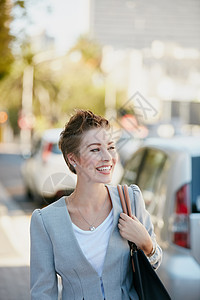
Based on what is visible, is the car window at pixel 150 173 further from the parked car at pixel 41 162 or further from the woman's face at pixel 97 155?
Answer: the parked car at pixel 41 162

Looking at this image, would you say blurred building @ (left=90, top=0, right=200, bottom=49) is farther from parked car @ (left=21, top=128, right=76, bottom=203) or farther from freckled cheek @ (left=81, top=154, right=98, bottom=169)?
freckled cheek @ (left=81, top=154, right=98, bottom=169)

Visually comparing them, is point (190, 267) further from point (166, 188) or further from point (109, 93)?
point (109, 93)

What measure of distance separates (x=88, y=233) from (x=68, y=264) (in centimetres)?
14

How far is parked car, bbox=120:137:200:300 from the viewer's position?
3.26 m

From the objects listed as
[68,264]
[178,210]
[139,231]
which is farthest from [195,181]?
[68,264]

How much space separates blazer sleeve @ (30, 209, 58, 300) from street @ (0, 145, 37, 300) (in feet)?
10.5

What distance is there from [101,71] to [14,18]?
59.4m

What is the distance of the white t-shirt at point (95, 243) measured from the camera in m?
1.96

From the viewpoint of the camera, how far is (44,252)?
1.93 m

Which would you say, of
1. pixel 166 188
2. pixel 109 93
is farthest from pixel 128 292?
pixel 109 93

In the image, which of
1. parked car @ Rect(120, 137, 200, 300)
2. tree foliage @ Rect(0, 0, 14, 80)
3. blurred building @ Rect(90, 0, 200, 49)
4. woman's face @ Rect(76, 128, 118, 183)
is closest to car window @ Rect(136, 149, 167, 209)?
parked car @ Rect(120, 137, 200, 300)

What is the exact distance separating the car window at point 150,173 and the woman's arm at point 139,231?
5.86 ft

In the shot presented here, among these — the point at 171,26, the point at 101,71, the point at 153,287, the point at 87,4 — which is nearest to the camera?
the point at 153,287

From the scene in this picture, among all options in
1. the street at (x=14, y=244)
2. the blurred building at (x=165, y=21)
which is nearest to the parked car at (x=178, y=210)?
the street at (x=14, y=244)
